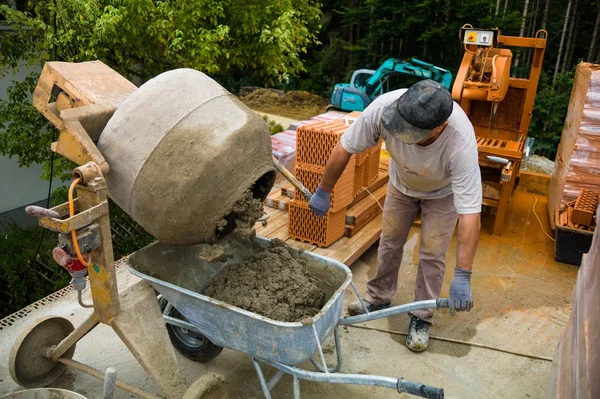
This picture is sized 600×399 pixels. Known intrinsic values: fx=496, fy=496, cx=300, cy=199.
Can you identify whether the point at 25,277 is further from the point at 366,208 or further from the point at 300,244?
the point at 366,208

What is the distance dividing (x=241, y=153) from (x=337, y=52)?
1253 centimetres

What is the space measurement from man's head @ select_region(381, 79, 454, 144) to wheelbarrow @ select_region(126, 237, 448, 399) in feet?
2.93

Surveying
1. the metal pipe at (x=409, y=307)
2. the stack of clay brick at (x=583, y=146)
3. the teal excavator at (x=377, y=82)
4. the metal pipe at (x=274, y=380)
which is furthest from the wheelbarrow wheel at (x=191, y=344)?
the teal excavator at (x=377, y=82)

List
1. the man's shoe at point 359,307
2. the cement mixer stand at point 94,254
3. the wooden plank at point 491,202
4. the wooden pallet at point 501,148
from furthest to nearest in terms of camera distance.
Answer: the wooden plank at point 491,202
the wooden pallet at point 501,148
the man's shoe at point 359,307
the cement mixer stand at point 94,254

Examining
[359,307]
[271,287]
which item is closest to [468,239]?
[271,287]

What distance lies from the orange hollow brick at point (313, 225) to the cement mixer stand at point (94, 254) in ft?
6.87

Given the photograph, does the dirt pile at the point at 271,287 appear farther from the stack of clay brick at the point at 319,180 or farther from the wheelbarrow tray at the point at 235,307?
the stack of clay brick at the point at 319,180

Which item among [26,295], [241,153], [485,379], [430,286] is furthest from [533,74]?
[26,295]

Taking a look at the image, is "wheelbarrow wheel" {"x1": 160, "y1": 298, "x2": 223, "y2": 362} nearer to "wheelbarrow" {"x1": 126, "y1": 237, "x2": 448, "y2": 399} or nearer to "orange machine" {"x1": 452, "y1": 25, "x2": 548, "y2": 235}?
"wheelbarrow" {"x1": 126, "y1": 237, "x2": 448, "y2": 399}

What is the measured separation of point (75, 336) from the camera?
300 cm

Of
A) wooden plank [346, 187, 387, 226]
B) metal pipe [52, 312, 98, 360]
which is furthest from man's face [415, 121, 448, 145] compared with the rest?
metal pipe [52, 312, 98, 360]

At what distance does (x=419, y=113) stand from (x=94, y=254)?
6.30 ft

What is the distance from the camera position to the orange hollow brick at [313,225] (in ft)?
15.4

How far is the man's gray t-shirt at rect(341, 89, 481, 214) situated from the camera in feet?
9.78
